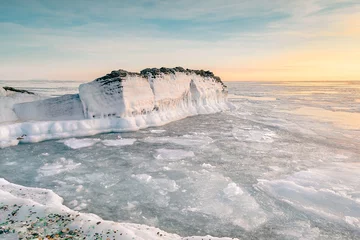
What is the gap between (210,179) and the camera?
713cm

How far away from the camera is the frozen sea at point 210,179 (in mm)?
5047

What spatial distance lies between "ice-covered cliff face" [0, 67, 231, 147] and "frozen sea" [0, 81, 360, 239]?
3.50 ft

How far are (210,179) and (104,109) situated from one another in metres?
8.72

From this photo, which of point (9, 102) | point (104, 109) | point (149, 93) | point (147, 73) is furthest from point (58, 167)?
point (147, 73)

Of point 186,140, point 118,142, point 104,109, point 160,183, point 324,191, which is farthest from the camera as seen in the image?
point 104,109

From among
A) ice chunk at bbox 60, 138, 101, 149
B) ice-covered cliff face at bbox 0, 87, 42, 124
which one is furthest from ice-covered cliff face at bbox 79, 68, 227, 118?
ice-covered cliff face at bbox 0, 87, 42, 124

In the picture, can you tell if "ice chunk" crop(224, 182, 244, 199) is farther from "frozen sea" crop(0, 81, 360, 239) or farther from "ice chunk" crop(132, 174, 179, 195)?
"ice chunk" crop(132, 174, 179, 195)

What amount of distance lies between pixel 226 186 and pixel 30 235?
14.3 feet

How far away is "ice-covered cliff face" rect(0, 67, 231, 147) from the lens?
12.1 metres

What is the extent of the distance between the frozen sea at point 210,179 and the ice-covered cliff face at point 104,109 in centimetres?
107

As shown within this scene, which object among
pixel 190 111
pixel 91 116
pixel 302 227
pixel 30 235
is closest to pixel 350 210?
pixel 302 227

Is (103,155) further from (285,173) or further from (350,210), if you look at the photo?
(350,210)

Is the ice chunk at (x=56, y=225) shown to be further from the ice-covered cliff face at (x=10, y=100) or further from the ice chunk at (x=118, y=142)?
the ice-covered cliff face at (x=10, y=100)

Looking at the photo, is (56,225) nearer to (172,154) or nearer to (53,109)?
(172,154)
